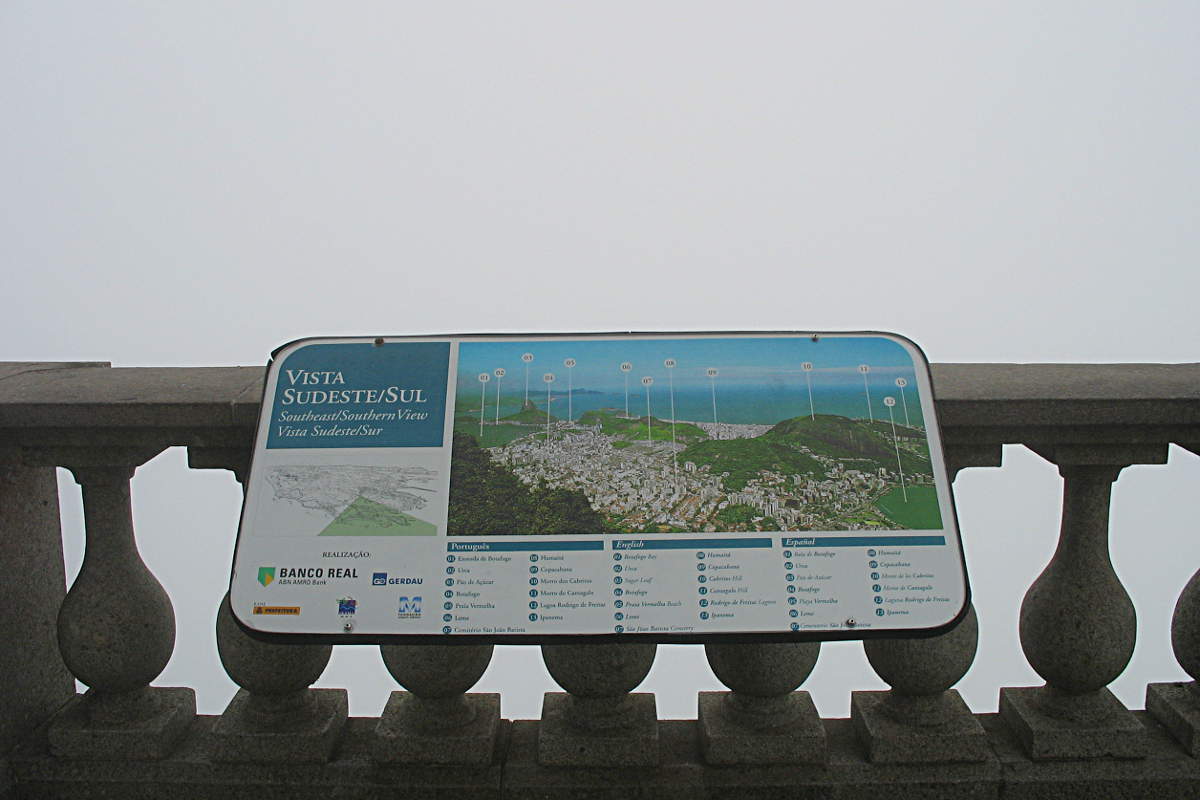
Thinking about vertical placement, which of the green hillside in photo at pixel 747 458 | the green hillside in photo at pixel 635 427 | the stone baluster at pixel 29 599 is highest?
the green hillside in photo at pixel 635 427

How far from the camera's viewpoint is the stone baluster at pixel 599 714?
2.06m

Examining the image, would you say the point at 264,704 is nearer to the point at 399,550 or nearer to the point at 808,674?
the point at 399,550

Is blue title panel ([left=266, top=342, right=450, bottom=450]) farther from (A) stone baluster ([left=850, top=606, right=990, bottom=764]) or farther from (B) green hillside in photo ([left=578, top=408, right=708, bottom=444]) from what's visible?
(A) stone baluster ([left=850, top=606, right=990, bottom=764])

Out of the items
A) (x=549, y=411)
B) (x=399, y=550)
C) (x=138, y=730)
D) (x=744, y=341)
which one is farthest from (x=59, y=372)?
(x=744, y=341)

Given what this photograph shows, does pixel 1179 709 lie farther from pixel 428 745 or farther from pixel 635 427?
pixel 428 745

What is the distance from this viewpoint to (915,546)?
1.72 metres

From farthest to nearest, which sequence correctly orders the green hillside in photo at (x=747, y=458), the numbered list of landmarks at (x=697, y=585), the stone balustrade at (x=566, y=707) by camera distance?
the stone balustrade at (x=566, y=707) < the green hillside in photo at (x=747, y=458) < the numbered list of landmarks at (x=697, y=585)

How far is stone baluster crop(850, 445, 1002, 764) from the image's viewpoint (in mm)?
2068

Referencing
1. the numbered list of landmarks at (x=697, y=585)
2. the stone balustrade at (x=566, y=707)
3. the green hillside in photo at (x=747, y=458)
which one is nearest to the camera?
the numbered list of landmarks at (x=697, y=585)

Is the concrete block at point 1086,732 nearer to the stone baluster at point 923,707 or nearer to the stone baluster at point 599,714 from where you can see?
the stone baluster at point 923,707

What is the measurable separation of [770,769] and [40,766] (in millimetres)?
1599

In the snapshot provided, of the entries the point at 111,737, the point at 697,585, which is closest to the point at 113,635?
the point at 111,737

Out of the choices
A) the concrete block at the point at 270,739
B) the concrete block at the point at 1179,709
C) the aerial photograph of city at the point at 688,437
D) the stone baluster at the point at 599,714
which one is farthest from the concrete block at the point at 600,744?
the concrete block at the point at 1179,709

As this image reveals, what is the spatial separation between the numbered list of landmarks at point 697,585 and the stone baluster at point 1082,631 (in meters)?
0.54
